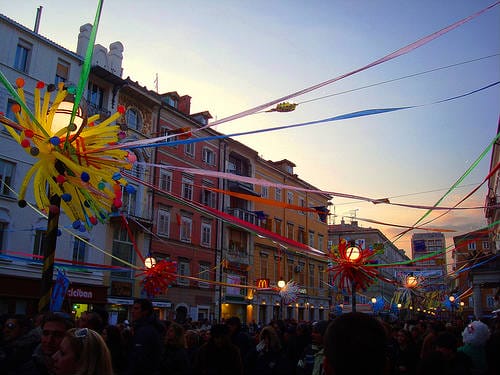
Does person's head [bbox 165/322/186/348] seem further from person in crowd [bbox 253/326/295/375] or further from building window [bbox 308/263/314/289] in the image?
building window [bbox 308/263/314/289]

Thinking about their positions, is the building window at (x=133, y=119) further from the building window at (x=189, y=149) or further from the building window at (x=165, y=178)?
the building window at (x=189, y=149)

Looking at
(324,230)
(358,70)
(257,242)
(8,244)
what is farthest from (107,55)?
(324,230)

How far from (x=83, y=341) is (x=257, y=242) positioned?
35302mm

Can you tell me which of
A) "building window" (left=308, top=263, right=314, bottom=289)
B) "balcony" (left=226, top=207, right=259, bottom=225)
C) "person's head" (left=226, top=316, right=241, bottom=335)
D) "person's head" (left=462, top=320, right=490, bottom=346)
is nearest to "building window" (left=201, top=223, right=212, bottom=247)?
Answer: "balcony" (left=226, top=207, right=259, bottom=225)

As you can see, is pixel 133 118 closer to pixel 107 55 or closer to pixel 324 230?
pixel 107 55

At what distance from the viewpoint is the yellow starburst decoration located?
6.54m

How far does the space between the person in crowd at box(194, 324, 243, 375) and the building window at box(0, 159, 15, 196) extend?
1836cm

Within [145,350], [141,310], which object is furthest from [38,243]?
[145,350]

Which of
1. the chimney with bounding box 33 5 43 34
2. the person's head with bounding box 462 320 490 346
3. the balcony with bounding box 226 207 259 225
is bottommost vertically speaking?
the person's head with bounding box 462 320 490 346

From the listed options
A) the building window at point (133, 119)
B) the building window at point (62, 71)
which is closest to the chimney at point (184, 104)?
the building window at point (133, 119)

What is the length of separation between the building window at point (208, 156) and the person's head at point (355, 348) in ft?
105

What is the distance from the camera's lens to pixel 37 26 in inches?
936

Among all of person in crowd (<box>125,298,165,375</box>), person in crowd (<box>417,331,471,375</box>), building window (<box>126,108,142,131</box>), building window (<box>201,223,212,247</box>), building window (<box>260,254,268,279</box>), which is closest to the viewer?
person in crowd (<box>417,331,471,375</box>)

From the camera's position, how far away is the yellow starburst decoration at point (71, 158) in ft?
21.5
